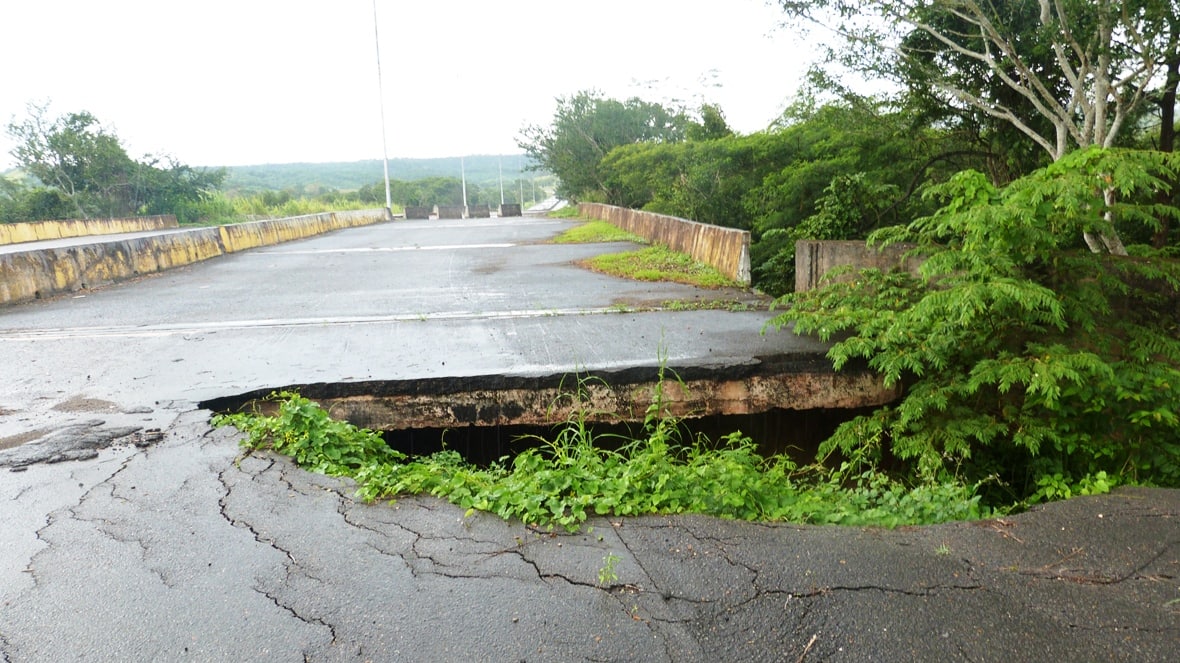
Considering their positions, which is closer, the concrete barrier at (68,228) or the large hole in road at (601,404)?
the large hole in road at (601,404)

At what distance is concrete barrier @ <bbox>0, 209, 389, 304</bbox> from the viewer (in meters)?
9.86

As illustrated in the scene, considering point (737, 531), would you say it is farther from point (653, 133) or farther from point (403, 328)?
point (653, 133)

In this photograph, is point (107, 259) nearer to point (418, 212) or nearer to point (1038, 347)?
point (1038, 347)

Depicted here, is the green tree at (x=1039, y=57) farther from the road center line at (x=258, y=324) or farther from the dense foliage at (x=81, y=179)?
the dense foliage at (x=81, y=179)

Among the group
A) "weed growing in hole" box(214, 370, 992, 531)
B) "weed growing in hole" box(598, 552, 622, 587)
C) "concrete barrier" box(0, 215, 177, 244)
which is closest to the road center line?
"weed growing in hole" box(214, 370, 992, 531)

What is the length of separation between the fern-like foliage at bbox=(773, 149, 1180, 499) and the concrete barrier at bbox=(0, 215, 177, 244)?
25.9m

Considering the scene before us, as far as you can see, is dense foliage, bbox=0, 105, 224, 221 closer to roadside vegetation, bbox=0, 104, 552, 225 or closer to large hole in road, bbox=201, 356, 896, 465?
roadside vegetation, bbox=0, 104, 552, 225

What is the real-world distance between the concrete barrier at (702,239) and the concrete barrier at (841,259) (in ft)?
4.34

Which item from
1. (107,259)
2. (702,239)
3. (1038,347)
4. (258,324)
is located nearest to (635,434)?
(1038,347)

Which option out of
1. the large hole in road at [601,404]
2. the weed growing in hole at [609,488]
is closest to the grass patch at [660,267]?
the large hole in road at [601,404]

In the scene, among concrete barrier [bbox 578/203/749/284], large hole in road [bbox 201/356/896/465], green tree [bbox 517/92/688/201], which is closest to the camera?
large hole in road [bbox 201/356/896/465]

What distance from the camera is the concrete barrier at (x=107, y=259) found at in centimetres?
986

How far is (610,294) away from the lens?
9.82 metres

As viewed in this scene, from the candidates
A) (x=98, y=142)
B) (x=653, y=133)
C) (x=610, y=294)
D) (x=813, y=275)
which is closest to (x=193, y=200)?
(x=98, y=142)
